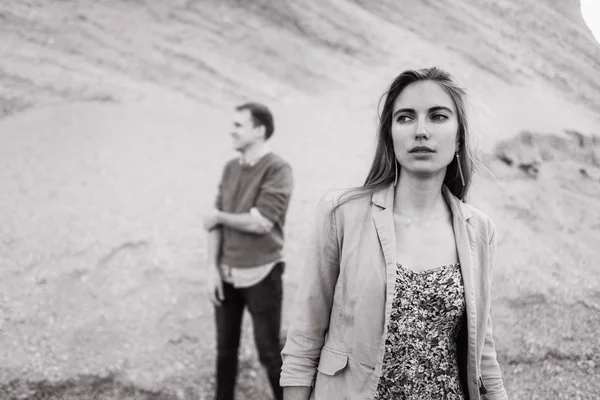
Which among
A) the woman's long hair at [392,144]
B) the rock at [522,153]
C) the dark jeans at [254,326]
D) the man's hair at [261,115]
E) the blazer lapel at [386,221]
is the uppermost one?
the rock at [522,153]

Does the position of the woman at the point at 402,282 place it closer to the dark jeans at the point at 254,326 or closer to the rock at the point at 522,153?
the dark jeans at the point at 254,326

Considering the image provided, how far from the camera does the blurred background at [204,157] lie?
2545mm

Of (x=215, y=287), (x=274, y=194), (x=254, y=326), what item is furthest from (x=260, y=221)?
(x=254, y=326)

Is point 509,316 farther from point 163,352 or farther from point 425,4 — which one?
point 425,4

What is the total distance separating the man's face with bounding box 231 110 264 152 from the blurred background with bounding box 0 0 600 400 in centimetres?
21

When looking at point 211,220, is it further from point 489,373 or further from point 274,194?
point 489,373

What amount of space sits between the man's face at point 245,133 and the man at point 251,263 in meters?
0.17

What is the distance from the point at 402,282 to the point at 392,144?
0.39m

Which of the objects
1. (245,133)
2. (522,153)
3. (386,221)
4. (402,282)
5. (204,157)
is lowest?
(402,282)

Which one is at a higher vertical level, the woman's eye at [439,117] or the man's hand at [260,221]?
the woman's eye at [439,117]

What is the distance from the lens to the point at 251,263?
254cm

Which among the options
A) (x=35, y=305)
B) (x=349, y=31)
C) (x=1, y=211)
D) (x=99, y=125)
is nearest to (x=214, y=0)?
(x=349, y=31)

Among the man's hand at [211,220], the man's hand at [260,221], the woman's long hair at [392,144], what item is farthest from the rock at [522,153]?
the woman's long hair at [392,144]

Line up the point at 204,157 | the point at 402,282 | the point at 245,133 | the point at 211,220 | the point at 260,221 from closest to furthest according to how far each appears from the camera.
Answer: the point at 402,282
the point at 260,221
the point at 211,220
the point at 245,133
the point at 204,157
